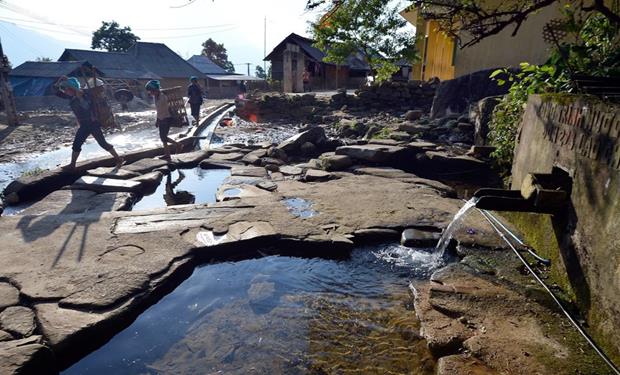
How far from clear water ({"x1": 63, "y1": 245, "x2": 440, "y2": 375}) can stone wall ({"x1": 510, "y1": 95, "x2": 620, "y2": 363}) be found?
1.03 meters

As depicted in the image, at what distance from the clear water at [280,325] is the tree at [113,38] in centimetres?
5089

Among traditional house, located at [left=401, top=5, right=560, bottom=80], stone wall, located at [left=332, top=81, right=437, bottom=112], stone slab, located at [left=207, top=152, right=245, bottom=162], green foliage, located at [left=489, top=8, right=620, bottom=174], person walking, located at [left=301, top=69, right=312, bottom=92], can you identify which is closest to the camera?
green foliage, located at [left=489, top=8, right=620, bottom=174]

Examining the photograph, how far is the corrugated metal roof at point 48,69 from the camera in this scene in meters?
26.4

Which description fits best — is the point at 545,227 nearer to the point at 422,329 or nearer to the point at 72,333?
the point at 422,329

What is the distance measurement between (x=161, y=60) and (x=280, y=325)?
40.2m

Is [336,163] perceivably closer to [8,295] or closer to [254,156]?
[254,156]

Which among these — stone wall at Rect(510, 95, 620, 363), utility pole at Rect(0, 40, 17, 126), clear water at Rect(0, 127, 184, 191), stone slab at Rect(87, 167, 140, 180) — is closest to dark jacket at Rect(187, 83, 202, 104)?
clear water at Rect(0, 127, 184, 191)

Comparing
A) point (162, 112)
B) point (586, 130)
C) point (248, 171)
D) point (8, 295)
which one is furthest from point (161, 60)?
point (586, 130)

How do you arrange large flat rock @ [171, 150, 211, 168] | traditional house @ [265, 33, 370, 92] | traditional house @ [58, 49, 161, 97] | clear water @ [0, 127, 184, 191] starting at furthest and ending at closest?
traditional house @ [58, 49, 161, 97]
traditional house @ [265, 33, 370, 92]
clear water @ [0, 127, 184, 191]
large flat rock @ [171, 150, 211, 168]

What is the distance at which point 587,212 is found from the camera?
8.18 ft

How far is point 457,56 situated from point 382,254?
11.4 meters

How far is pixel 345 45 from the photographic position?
55.1ft

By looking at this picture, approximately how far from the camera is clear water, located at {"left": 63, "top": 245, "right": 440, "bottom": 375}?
2.36 meters

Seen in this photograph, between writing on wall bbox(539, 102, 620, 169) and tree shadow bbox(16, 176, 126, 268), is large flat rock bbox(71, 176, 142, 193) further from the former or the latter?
writing on wall bbox(539, 102, 620, 169)
